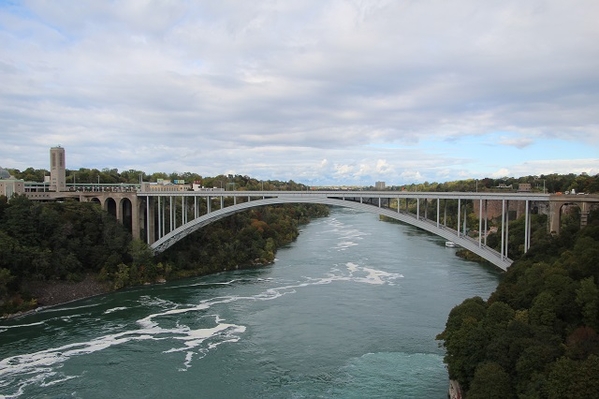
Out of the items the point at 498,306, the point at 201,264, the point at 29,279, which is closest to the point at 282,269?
the point at 201,264

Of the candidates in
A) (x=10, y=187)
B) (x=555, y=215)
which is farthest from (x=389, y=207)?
(x=10, y=187)

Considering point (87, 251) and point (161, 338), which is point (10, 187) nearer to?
point (87, 251)

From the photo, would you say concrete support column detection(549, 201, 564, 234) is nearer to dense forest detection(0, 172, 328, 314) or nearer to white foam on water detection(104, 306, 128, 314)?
white foam on water detection(104, 306, 128, 314)

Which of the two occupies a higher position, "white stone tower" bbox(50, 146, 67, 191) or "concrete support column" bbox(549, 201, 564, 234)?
"white stone tower" bbox(50, 146, 67, 191)

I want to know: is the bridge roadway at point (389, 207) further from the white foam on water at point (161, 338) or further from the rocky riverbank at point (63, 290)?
the rocky riverbank at point (63, 290)

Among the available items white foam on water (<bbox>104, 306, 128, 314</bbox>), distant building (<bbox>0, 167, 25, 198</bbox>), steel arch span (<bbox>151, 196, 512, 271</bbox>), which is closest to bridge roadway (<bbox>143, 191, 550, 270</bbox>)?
steel arch span (<bbox>151, 196, 512, 271</bbox>)

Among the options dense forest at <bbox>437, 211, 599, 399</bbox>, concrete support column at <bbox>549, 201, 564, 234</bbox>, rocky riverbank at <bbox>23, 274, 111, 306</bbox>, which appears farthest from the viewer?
rocky riverbank at <bbox>23, 274, 111, 306</bbox>
